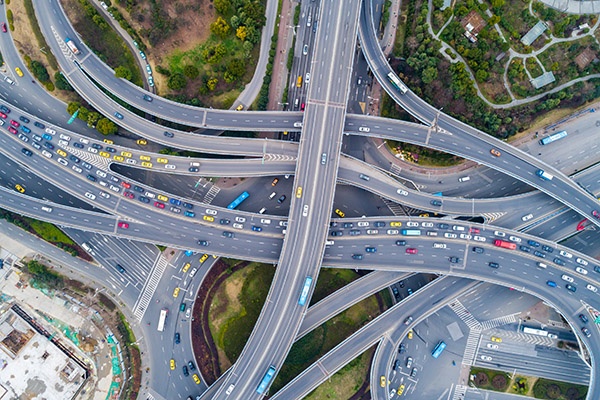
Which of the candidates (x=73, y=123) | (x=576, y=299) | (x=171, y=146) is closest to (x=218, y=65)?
(x=171, y=146)

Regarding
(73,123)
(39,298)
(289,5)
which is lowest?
(39,298)

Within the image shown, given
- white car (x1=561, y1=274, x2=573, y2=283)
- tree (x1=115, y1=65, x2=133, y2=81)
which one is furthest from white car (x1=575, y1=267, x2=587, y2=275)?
tree (x1=115, y1=65, x2=133, y2=81)

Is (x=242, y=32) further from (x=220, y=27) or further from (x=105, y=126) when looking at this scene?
(x=105, y=126)

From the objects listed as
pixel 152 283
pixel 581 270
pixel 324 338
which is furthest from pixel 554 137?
pixel 152 283

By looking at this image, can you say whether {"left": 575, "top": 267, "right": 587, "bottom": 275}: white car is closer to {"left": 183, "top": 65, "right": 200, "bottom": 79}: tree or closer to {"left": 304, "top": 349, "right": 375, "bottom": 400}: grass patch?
{"left": 304, "top": 349, "right": 375, "bottom": 400}: grass patch

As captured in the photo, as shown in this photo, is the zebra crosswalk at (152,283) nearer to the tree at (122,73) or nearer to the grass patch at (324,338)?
the grass patch at (324,338)

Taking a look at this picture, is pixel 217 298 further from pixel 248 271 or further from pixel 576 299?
pixel 576 299
